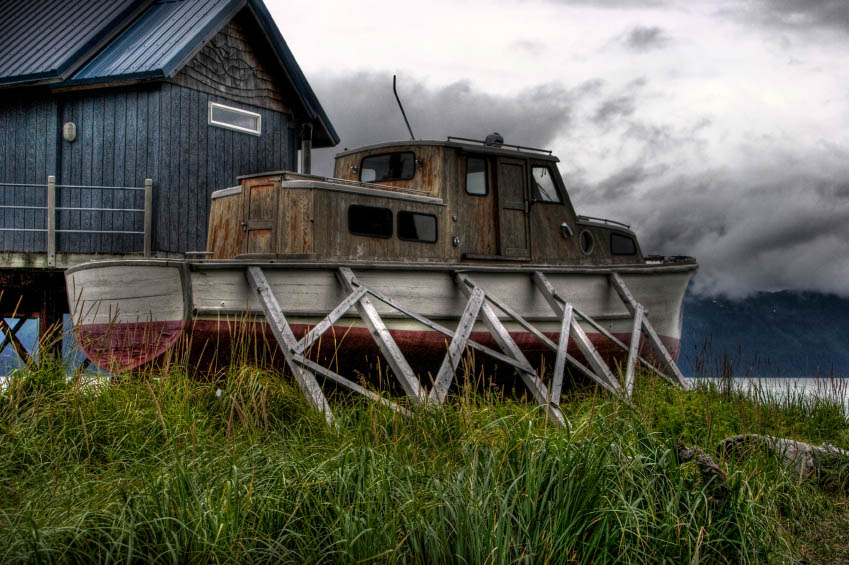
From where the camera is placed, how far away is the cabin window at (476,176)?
9.74 meters

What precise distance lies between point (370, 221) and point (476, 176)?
5.92 ft

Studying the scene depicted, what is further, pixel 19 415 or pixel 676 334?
pixel 676 334

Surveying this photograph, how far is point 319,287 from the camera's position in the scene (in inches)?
321

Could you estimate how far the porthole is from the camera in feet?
35.8

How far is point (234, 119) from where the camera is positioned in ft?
43.9

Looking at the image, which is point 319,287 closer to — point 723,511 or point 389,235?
point 389,235

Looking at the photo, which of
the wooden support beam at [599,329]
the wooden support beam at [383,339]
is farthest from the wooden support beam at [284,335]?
the wooden support beam at [599,329]

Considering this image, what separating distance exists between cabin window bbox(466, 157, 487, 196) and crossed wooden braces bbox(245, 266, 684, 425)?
1.36m

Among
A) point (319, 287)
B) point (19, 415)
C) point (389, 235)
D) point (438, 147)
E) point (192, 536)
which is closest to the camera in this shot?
point (192, 536)

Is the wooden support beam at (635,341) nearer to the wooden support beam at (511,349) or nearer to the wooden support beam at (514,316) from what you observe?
the wooden support beam at (514,316)

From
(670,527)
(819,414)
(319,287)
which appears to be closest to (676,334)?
(819,414)

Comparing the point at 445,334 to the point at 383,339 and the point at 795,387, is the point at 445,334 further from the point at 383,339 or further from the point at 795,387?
the point at 795,387

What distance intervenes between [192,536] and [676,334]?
9986mm

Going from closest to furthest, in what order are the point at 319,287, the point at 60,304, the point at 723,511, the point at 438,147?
the point at 723,511 → the point at 319,287 → the point at 438,147 → the point at 60,304
